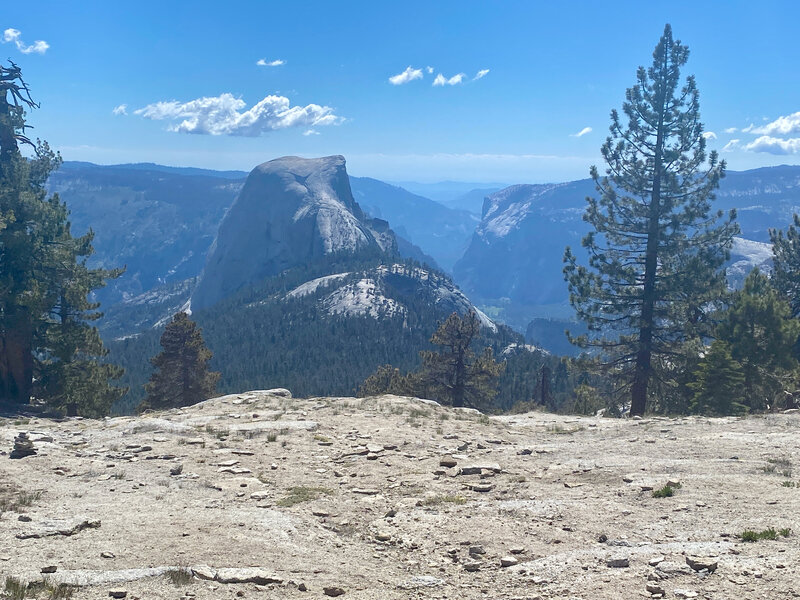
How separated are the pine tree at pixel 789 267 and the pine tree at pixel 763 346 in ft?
42.5

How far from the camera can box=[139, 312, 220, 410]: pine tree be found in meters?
49.3

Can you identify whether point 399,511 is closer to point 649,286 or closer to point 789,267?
point 649,286

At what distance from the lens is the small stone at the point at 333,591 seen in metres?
9.30

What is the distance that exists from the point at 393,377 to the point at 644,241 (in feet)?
88.5

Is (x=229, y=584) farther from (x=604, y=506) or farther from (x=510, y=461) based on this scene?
(x=510, y=461)

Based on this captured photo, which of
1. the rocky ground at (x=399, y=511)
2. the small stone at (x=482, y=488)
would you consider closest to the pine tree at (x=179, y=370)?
the rocky ground at (x=399, y=511)

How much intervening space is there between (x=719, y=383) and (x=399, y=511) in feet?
74.5

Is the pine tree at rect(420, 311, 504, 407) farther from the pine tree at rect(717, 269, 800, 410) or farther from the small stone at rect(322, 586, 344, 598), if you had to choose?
the small stone at rect(322, 586, 344, 598)

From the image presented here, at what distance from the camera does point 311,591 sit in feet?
30.7

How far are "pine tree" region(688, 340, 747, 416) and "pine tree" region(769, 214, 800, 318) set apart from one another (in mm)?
17293

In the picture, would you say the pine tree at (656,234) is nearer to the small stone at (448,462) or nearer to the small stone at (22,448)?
the small stone at (448,462)

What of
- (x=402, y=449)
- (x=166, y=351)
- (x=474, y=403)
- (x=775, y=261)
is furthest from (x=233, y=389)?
(x=402, y=449)

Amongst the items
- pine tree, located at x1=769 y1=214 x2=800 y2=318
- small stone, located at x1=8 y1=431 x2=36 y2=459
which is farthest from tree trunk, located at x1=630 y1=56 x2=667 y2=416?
small stone, located at x1=8 y1=431 x2=36 y2=459

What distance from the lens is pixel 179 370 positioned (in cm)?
5012
